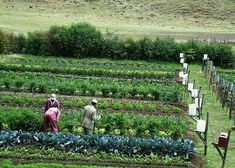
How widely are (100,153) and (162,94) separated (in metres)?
10.8

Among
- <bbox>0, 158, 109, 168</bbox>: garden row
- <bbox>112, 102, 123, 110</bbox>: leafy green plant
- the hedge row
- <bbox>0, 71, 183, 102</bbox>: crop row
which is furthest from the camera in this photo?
the hedge row

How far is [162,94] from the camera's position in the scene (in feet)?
97.6

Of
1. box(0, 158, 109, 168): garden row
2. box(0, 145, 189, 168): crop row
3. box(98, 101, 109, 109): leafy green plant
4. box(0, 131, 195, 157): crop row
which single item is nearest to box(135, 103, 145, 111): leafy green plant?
box(98, 101, 109, 109): leafy green plant

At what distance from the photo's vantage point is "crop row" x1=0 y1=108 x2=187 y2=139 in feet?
70.2

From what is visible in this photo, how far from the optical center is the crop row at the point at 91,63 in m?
39.7

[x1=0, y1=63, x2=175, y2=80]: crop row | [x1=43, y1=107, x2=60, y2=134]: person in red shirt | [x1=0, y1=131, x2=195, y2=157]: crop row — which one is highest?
[x1=43, y1=107, x2=60, y2=134]: person in red shirt

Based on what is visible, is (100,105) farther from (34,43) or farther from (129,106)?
(34,43)

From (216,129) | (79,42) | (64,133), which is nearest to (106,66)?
(79,42)

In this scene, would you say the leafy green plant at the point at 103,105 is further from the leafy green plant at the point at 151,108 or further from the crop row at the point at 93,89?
the crop row at the point at 93,89

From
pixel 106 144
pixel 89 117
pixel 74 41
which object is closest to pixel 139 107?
pixel 89 117

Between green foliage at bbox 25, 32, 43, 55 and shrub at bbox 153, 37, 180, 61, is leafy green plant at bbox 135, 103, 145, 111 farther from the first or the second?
green foliage at bbox 25, 32, 43, 55

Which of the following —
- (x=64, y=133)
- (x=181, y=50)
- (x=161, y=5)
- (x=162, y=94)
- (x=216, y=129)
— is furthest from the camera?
(x=161, y=5)

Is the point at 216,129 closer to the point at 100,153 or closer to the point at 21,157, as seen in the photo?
the point at 100,153

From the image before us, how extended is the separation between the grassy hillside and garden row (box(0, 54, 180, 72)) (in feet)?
36.8
